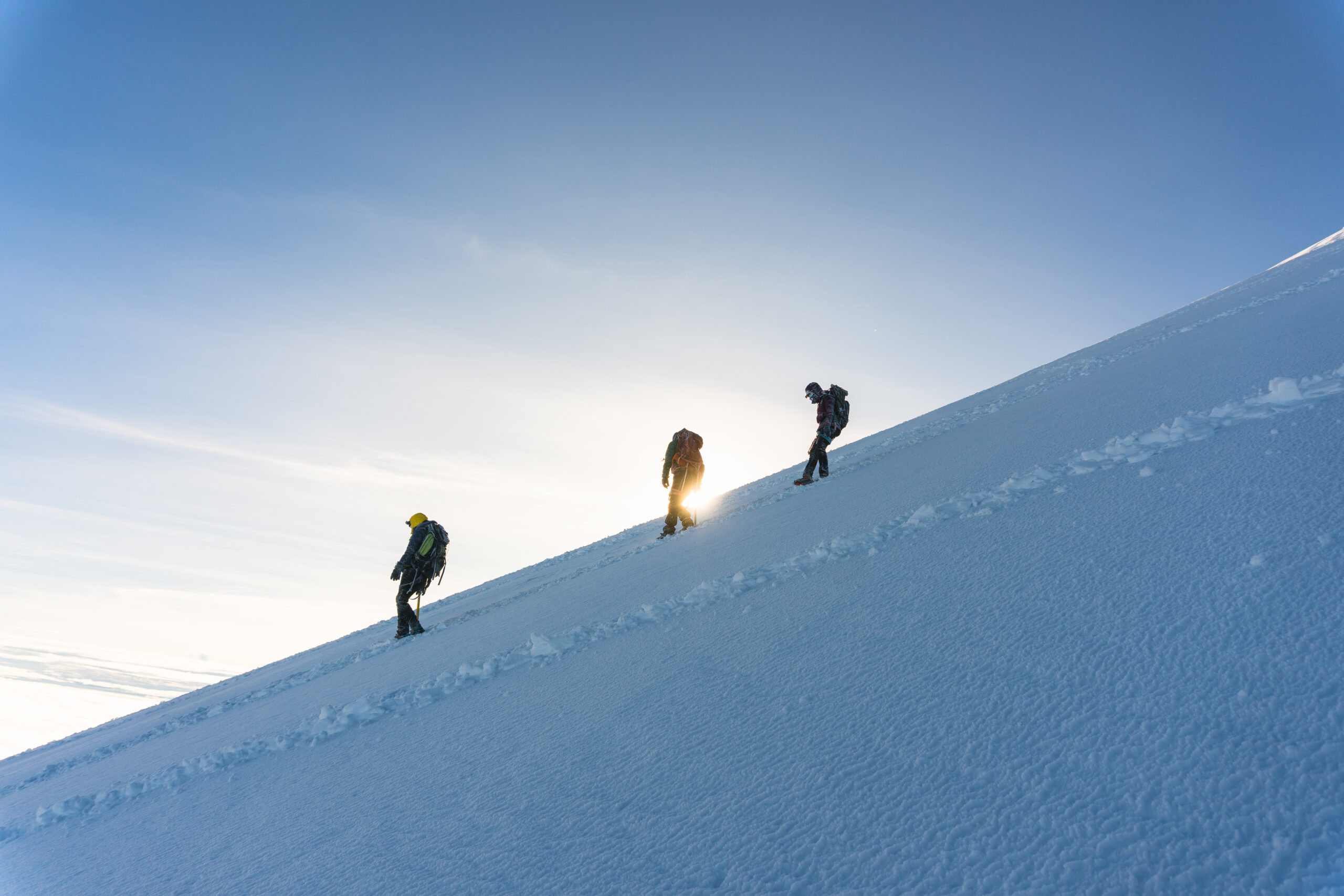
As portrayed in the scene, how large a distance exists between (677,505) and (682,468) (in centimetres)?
75

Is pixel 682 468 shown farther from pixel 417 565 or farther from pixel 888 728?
pixel 888 728

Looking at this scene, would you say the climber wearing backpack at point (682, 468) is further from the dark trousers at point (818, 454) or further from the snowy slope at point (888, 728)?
the snowy slope at point (888, 728)

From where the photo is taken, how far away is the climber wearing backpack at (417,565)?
9.51m

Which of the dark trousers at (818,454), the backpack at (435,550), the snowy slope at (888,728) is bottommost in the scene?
the snowy slope at (888,728)

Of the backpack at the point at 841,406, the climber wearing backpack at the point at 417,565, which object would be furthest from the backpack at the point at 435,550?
the backpack at the point at 841,406

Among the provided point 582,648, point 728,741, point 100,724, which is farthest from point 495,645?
point 100,724

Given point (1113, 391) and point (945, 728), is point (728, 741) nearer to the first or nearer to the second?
point (945, 728)

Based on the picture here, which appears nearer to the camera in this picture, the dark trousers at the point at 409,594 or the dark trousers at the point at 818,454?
the dark trousers at the point at 409,594

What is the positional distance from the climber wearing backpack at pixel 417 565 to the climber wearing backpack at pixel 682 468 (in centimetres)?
384

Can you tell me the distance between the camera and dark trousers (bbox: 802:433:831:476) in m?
11.3

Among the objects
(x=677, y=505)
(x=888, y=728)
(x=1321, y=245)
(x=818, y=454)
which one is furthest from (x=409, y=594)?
(x=1321, y=245)

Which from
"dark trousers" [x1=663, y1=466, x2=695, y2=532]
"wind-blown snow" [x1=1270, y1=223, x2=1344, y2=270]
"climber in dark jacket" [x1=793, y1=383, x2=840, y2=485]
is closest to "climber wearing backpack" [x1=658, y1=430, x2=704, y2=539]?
"dark trousers" [x1=663, y1=466, x2=695, y2=532]

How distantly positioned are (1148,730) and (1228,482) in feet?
8.31

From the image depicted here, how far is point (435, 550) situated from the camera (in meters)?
10.4
